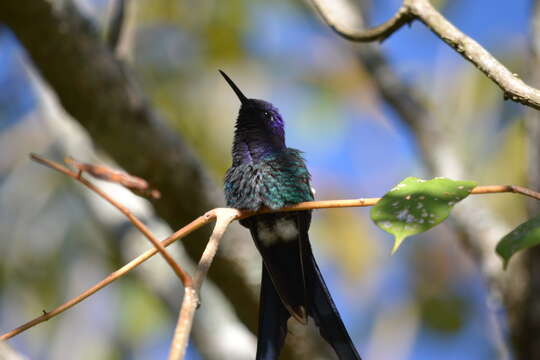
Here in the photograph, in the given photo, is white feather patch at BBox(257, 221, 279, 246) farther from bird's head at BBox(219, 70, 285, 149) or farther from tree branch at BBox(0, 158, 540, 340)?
tree branch at BBox(0, 158, 540, 340)

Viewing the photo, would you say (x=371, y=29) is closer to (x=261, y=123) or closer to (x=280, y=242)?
(x=261, y=123)

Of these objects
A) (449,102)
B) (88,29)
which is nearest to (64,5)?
(88,29)

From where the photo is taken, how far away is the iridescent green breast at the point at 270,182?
266 cm

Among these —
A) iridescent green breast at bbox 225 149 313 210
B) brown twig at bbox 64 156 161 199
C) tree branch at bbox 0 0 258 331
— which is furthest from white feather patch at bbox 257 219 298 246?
brown twig at bbox 64 156 161 199

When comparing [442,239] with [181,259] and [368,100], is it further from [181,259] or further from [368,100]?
[181,259]

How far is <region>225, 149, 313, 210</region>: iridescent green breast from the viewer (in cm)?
266

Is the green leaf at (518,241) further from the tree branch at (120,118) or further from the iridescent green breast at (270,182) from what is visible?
the tree branch at (120,118)

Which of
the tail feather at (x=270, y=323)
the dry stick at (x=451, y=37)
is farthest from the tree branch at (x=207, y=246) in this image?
the tail feather at (x=270, y=323)

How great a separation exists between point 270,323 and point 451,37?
120 centimetres

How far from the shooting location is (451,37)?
2010mm

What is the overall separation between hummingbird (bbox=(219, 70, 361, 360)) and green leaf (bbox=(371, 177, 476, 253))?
2.99 feet

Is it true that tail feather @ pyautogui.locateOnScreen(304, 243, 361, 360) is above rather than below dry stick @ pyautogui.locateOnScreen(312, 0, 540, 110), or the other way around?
below

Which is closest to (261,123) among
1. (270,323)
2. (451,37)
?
(270,323)

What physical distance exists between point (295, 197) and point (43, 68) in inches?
58.1
